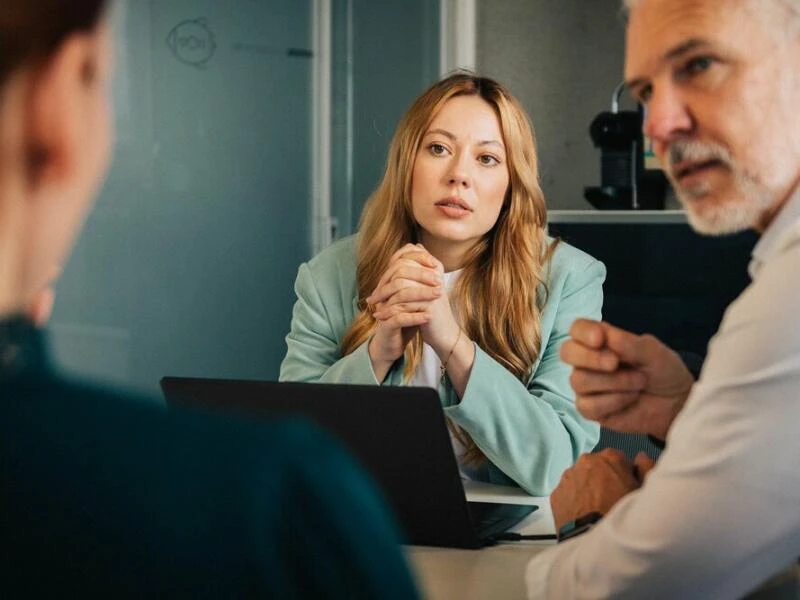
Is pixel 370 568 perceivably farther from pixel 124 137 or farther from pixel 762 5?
pixel 124 137

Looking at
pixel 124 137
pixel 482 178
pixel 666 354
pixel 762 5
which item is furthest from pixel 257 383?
pixel 124 137

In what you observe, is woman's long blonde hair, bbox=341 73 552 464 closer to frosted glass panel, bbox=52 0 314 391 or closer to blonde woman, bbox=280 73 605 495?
blonde woman, bbox=280 73 605 495

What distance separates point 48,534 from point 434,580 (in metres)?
0.79

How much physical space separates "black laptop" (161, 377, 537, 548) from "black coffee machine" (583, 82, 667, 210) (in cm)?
225

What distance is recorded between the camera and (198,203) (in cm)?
323

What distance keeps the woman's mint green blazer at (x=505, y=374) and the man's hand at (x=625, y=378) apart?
35cm

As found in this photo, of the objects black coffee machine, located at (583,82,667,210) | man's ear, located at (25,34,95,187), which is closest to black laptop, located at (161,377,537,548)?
man's ear, located at (25,34,95,187)

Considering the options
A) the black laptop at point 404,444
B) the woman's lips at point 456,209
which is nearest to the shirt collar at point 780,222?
the black laptop at point 404,444

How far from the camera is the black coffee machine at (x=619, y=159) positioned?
11.3 feet

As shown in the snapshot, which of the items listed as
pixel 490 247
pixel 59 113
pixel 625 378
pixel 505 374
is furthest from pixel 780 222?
pixel 490 247

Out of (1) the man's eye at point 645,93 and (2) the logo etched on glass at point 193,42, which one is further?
(2) the logo etched on glass at point 193,42

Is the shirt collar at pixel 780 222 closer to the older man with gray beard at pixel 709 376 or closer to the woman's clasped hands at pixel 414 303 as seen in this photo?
the older man with gray beard at pixel 709 376

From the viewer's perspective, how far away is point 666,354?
4.36 feet

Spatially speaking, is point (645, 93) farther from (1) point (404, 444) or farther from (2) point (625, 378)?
(1) point (404, 444)
